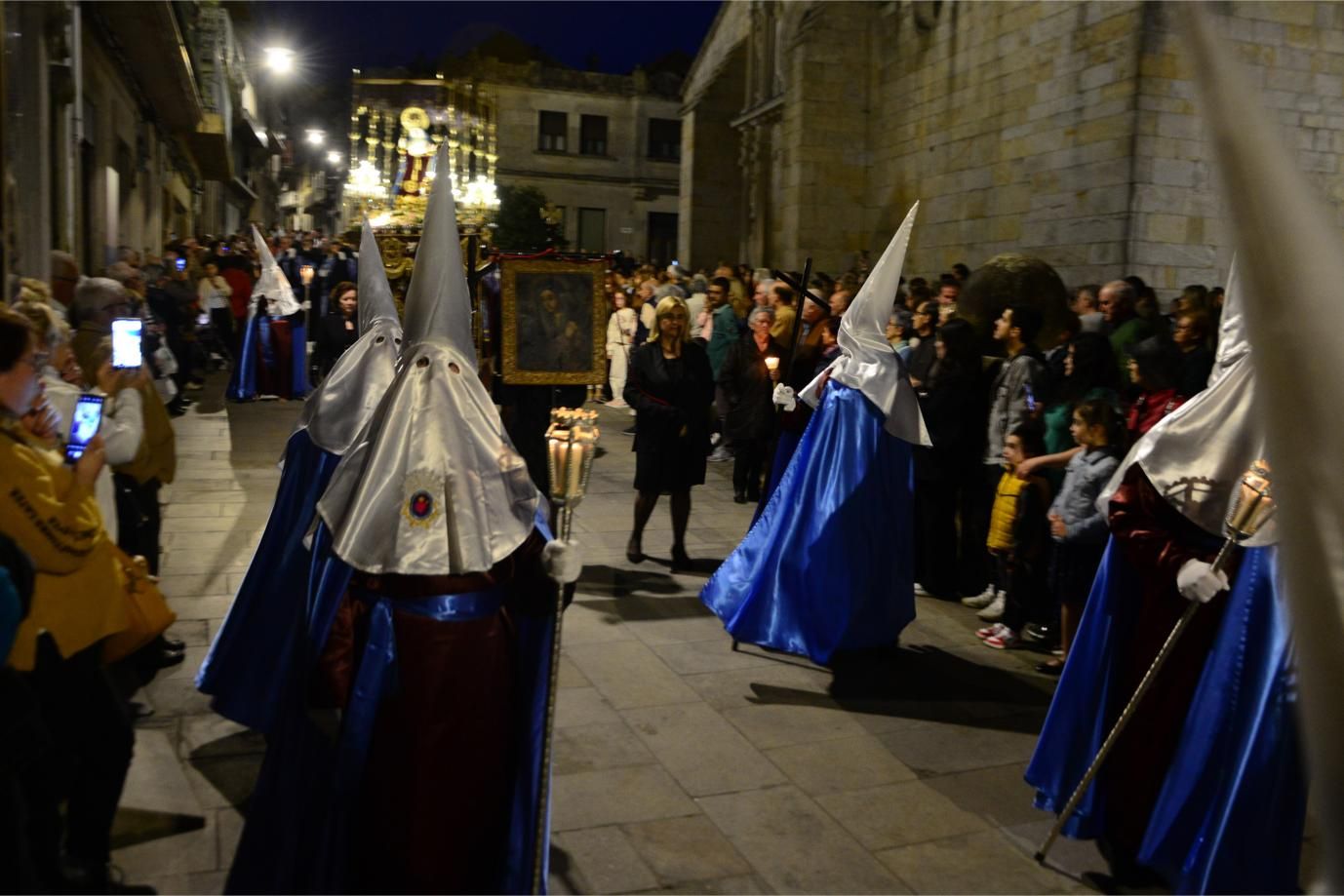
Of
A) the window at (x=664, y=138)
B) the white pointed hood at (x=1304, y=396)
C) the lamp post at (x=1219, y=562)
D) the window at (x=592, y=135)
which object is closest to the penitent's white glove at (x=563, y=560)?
the lamp post at (x=1219, y=562)

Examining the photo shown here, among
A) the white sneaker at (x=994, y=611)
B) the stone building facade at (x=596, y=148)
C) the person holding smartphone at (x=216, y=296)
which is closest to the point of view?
the white sneaker at (x=994, y=611)

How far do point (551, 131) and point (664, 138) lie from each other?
4.92m

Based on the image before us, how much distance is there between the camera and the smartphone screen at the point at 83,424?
12.6ft

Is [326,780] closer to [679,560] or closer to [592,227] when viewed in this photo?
[679,560]

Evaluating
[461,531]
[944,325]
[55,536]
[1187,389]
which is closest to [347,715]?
[461,531]

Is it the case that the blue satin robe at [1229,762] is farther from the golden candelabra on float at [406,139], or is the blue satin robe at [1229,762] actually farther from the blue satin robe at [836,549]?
the golden candelabra on float at [406,139]

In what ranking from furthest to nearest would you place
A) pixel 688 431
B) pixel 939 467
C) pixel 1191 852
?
pixel 688 431 → pixel 939 467 → pixel 1191 852

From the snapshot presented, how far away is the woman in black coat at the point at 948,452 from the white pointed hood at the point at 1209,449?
3.49 metres

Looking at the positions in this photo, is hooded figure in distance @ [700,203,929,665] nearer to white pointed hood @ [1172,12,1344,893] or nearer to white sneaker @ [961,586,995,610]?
white sneaker @ [961,586,995,610]

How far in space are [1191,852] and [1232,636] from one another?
0.71 meters

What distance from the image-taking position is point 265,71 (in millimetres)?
45562

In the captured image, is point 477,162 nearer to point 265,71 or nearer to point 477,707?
point 477,707

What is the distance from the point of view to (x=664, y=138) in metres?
48.9

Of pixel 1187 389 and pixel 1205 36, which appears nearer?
pixel 1205 36
